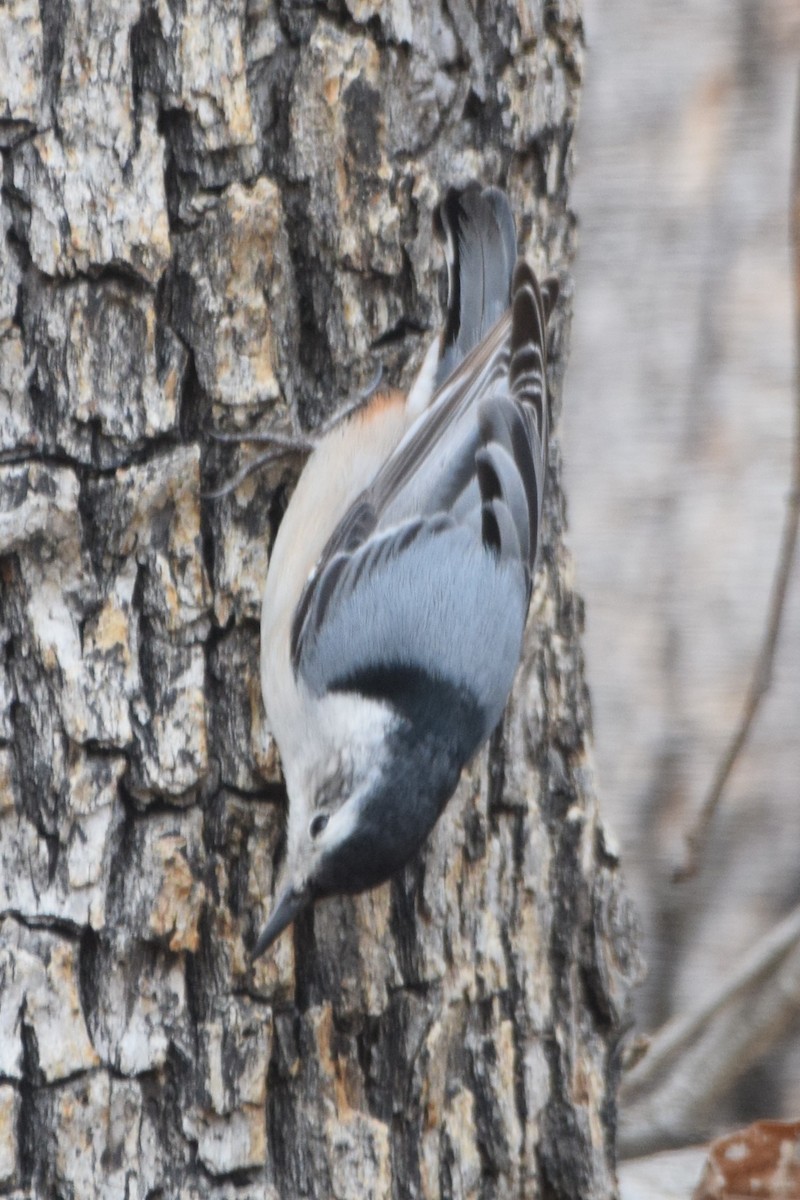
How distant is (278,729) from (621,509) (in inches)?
66.9

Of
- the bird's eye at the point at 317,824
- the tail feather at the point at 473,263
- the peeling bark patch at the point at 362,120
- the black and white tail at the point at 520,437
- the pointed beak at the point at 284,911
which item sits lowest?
the pointed beak at the point at 284,911

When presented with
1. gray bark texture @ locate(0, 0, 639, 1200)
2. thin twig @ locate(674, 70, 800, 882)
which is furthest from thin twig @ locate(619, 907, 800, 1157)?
gray bark texture @ locate(0, 0, 639, 1200)

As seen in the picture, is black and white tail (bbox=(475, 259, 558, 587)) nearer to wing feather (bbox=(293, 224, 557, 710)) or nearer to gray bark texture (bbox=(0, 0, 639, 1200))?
wing feather (bbox=(293, 224, 557, 710))

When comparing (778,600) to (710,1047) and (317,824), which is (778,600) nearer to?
(710,1047)

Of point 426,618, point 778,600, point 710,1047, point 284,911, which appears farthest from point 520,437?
point 710,1047

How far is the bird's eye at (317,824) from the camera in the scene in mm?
1899

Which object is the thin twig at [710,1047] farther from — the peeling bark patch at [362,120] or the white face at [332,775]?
the peeling bark patch at [362,120]

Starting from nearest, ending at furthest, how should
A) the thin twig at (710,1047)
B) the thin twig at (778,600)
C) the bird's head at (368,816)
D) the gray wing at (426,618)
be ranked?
the bird's head at (368,816), the gray wing at (426,618), the thin twig at (778,600), the thin twig at (710,1047)

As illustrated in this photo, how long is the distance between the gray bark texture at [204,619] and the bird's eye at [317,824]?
14 cm

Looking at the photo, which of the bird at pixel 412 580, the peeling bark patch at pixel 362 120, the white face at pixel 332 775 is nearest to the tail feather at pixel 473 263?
the bird at pixel 412 580

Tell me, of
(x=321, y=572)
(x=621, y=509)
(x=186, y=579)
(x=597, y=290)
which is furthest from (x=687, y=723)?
(x=186, y=579)

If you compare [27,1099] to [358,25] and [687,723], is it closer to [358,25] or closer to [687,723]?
[358,25]

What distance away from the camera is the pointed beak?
6.19 ft

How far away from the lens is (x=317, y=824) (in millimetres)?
1920
